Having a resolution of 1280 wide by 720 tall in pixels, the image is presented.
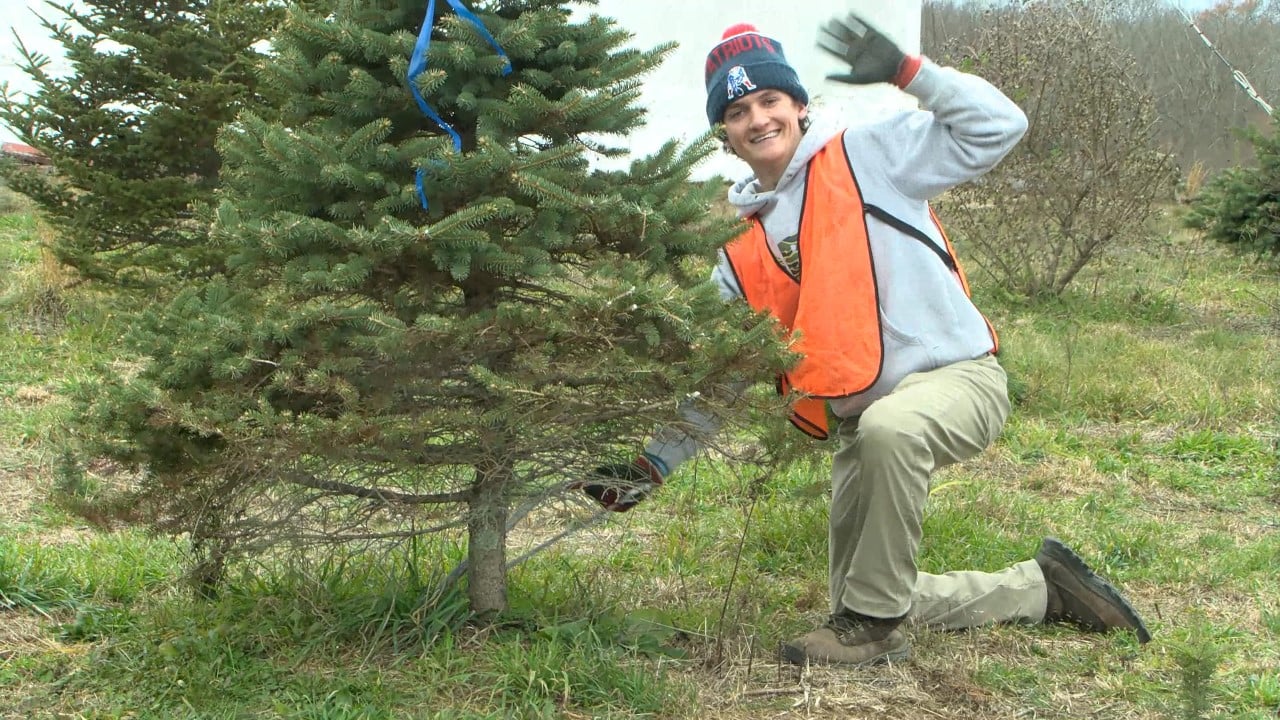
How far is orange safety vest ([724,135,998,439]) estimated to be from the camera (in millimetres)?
3701

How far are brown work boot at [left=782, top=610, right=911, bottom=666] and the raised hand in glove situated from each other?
159cm

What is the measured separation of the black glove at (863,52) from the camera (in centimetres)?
367

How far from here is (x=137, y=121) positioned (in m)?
8.22

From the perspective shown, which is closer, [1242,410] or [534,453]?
[534,453]

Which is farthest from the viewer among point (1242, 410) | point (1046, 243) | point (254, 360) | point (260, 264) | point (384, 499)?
point (1046, 243)

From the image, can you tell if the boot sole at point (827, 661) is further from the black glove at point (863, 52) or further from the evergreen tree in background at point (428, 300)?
the black glove at point (863, 52)

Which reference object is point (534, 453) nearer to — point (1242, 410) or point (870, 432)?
point (870, 432)

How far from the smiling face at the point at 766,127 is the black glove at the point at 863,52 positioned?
0.23 metres

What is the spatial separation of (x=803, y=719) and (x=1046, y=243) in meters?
8.82

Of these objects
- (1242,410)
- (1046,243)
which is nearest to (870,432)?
(1242,410)

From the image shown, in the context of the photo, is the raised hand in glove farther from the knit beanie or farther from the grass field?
the grass field

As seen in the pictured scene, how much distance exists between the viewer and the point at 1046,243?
11406 millimetres

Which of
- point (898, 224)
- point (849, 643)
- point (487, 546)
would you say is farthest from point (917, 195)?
point (487, 546)

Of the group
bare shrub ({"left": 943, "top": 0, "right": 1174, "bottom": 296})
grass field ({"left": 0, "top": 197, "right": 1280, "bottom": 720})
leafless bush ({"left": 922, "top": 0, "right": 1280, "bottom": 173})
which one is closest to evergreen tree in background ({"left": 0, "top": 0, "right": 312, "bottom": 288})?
grass field ({"left": 0, "top": 197, "right": 1280, "bottom": 720})
